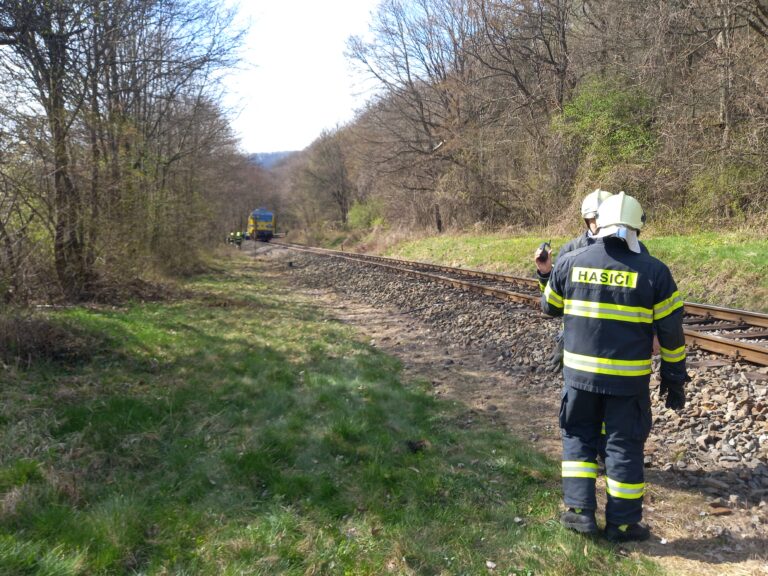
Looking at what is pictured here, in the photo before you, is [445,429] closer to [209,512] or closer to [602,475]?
[602,475]

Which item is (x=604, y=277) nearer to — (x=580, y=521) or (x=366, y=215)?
(x=580, y=521)

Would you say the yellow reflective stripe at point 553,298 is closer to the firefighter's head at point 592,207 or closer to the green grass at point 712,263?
the firefighter's head at point 592,207

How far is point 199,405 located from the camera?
5.54 metres

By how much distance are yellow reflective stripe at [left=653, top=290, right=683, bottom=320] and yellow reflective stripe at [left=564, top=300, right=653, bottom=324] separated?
0.14ft

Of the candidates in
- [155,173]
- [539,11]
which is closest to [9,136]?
[155,173]

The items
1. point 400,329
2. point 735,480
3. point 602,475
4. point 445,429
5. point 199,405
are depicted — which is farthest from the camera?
point 400,329

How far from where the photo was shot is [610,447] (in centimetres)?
327

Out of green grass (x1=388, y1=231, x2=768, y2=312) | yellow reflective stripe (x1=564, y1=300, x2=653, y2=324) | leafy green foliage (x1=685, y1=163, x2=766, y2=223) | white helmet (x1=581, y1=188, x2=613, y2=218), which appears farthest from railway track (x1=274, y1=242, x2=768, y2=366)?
leafy green foliage (x1=685, y1=163, x2=766, y2=223)

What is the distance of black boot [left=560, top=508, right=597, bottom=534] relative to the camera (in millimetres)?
3242

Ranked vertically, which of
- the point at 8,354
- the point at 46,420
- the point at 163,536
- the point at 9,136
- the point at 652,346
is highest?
the point at 9,136

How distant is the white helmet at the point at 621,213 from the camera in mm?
3182

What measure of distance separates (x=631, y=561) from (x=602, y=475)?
1190 millimetres

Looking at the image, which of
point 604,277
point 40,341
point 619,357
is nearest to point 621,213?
point 604,277

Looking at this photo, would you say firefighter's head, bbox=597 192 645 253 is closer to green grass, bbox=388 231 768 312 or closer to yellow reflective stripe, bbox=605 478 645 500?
yellow reflective stripe, bbox=605 478 645 500
